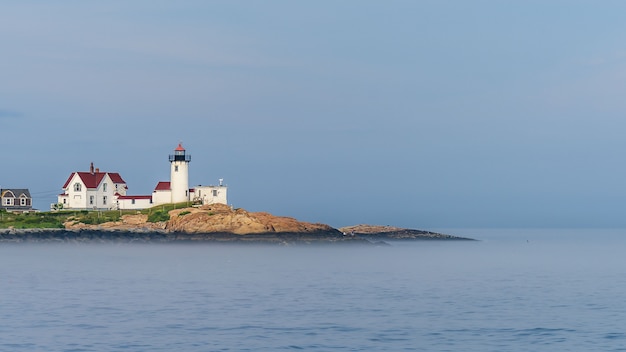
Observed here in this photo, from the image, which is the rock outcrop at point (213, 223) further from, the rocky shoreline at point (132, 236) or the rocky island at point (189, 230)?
the rocky shoreline at point (132, 236)

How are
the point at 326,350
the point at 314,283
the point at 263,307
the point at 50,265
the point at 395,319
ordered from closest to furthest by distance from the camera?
the point at 326,350, the point at 395,319, the point at 263,307, the point at 314,283, the point at 50,265

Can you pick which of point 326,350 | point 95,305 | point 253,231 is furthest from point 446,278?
point 253,231

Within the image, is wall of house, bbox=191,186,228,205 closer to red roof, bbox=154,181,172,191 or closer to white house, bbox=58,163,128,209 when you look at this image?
red roof, bbox=154,181,172,191

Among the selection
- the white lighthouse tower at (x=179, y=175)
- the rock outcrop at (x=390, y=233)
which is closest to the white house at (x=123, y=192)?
the white lighthouse tower at (x=179, y=175)

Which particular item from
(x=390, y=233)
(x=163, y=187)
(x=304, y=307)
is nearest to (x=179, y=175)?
(x=163, y=187)

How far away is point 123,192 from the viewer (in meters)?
138

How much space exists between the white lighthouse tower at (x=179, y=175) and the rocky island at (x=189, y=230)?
7669 mm

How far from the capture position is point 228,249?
357ft

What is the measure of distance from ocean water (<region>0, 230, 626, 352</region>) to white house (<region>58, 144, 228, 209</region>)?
47998 mm

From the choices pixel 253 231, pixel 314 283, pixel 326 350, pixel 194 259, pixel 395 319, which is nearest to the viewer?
pixel 326 350

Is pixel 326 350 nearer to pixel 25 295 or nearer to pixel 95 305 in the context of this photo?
pixel 95 305

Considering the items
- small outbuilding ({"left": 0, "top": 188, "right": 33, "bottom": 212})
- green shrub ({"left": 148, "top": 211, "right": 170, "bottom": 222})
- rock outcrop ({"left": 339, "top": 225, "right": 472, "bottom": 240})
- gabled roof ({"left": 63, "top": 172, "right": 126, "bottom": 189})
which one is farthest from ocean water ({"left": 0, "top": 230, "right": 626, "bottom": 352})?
rock outcrop ({"left": 339, "top": 225, "right": 472, "bottom": 240})

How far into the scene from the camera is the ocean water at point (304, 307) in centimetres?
3469

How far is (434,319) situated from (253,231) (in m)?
79.6
